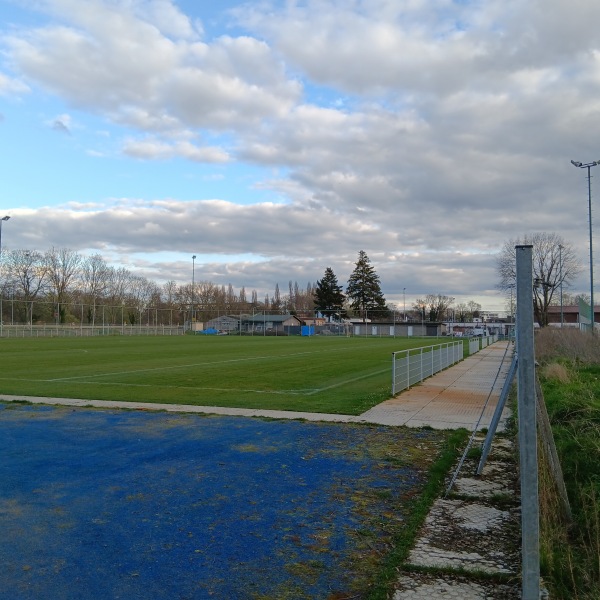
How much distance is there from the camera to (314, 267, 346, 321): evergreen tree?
440 ft

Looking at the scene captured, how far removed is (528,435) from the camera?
3.13m

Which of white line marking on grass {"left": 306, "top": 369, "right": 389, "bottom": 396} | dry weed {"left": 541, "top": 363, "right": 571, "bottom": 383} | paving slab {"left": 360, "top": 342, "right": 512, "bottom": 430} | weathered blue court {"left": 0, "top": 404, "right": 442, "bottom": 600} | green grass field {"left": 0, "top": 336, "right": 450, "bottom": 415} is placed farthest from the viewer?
white line marking on grass {"left": 306, "top": 369, "right": 389, "bottom": 396}

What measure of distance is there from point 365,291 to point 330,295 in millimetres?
8674

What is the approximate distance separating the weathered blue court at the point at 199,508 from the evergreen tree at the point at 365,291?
397 ft

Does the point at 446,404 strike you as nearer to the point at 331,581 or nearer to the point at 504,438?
the point at 504,438

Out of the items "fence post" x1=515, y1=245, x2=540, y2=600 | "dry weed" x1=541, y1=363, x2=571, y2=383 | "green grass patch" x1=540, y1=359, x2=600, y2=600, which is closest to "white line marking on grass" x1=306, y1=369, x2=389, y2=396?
"dry weed" x1=541, y1=363, x2=571, y2=383

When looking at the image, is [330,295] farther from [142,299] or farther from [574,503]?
[574,503]

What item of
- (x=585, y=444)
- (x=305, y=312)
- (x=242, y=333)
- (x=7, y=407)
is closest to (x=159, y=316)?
(x=242, y=333)

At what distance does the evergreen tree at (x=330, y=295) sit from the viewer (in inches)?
5281

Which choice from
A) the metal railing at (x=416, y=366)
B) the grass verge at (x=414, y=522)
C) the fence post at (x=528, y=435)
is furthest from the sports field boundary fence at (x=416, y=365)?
the fence post at (x=528, y=435)

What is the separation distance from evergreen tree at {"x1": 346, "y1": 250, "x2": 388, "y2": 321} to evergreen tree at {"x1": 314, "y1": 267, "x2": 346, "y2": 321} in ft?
11.4

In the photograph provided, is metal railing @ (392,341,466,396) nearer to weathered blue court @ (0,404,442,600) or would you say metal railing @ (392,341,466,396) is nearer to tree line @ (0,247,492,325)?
weathered blue court @ (0,404,442,600)

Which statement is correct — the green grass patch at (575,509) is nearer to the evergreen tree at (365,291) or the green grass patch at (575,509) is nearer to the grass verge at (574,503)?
the grass verge at (574,503)

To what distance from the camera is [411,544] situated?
15.5 ft
